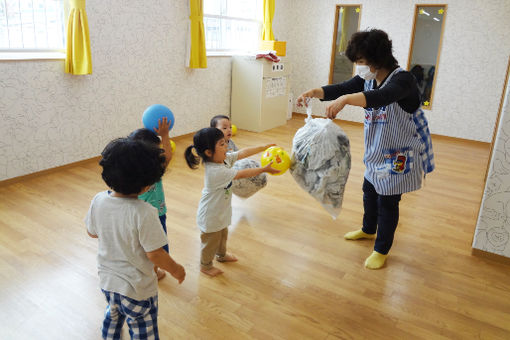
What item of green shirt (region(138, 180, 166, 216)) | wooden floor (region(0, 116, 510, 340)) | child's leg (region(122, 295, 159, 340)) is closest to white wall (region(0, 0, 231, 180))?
wooden floor (region(0, 116, 510, 340))

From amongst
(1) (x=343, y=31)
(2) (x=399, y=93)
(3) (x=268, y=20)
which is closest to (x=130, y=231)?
(2) (x=399, y=93)

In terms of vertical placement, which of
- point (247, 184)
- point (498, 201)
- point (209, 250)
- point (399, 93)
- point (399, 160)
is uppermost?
point (399, 93)

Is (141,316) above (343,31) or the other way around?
the other way around

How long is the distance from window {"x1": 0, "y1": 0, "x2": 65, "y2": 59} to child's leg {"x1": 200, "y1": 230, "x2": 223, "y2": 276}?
2.26 m

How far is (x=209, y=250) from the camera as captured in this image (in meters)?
1.97

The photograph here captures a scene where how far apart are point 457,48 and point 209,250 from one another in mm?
4709

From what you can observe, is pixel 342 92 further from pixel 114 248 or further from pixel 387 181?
pixel 114 248

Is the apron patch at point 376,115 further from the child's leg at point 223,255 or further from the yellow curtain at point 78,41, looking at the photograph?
the yellow curtain at point 78,41

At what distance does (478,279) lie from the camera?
6.81ft

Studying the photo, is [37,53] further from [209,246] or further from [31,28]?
[209,246]

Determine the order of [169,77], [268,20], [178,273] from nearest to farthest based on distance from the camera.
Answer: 1. [178,273]
2. [169,77]
3. [268,20]

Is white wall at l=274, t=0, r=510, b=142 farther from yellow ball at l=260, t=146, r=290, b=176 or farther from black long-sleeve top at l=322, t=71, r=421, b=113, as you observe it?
yellow ball at l=260, t=146, r=290, b=176

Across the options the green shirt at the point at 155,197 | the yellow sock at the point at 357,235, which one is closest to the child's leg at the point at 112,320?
the green shirt at the point at 155,197

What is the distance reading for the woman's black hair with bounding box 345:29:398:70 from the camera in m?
1.73
